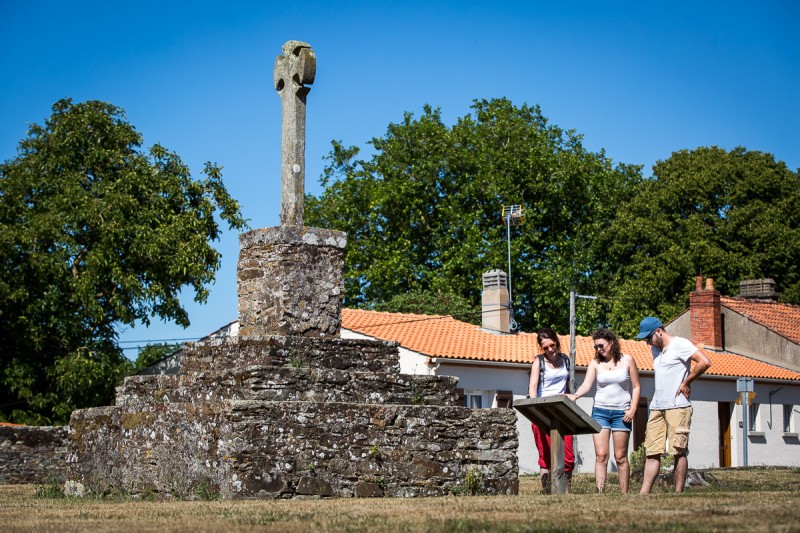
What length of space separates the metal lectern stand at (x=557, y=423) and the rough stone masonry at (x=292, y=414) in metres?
1.16

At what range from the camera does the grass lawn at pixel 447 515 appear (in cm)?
665

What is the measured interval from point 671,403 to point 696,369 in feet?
1.74

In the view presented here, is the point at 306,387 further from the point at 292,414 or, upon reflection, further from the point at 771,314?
the point at 771,314

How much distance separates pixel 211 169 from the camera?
30.2 m

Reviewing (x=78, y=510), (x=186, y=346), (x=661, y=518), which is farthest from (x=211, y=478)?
(x=661, y=518)

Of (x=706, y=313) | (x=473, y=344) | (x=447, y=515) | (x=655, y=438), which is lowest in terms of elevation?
(x=447, y=515)

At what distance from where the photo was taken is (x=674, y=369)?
1017 cm

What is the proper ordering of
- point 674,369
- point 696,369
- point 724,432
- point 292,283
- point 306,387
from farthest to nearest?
point 724,432 < point 292,283 < point 306,387 < point 674,369 < point 696,369

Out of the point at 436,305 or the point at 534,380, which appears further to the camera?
the point at 436,305

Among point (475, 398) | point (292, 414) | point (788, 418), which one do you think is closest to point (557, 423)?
point (292, 414)

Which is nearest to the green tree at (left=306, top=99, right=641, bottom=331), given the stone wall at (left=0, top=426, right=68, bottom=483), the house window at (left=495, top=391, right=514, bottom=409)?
the house window at (left=495, top=391, right=514, bottom=409)

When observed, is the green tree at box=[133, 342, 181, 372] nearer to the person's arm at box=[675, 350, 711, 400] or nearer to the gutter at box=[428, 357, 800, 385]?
the gutter at box=[428, 357, 800, 385]

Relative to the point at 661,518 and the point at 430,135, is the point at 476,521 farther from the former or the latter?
the point at 430,135

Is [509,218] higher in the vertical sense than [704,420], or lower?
higher
